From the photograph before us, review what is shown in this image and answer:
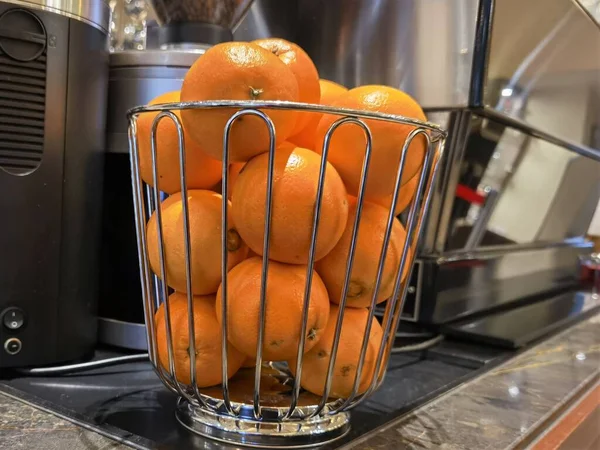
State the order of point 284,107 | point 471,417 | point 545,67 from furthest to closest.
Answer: point 545,67, point 471,417, point 284,107

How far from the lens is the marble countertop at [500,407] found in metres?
0.40

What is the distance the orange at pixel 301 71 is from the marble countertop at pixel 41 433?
0.23 metres

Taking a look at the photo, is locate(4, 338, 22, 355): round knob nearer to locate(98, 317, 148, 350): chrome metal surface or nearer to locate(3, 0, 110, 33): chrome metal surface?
locate(98, 317, 148, 350): chrome metal surface

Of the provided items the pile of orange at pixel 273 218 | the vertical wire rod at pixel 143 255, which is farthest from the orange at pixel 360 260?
the vertical wire rod at pixel 143 255

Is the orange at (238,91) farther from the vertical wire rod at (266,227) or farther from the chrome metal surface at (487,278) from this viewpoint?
the chrome metal surface at (487,278)

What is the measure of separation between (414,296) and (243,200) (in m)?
0.38

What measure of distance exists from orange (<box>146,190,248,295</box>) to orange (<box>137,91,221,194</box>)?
15 mm

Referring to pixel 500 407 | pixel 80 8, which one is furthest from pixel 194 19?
pixel 500 407

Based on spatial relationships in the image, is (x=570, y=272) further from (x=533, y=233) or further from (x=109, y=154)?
(x=109, y=154)

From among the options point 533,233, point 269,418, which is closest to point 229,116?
point 269,418

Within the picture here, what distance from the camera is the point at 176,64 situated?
1.79ft

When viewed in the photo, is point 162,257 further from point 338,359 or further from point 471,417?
point 471,417

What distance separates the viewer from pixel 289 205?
0.34m

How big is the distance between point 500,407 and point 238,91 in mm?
337
